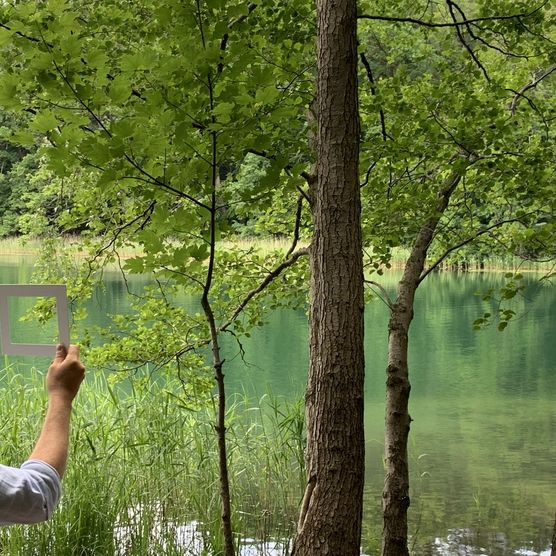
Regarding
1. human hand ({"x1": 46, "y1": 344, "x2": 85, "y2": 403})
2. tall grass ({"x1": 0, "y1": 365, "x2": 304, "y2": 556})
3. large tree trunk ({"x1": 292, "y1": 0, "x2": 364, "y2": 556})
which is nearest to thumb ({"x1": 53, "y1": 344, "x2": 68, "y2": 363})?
human hand ({"x1": 46, "y1": 344, "x2": 85, "y2": 403})

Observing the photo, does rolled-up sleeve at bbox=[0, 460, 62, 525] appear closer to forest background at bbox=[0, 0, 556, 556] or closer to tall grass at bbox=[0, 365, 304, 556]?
forest background at bbox=[0, 0, 556, 556]

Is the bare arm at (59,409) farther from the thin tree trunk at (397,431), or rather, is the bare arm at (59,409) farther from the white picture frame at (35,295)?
the thin tree trunk at (397,431)

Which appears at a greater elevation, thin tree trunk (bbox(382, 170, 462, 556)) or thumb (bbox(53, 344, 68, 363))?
thumb (bbox(53, 344, 68, 363))

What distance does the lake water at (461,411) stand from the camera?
555 cm

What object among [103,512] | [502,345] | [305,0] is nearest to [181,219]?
[305,0]

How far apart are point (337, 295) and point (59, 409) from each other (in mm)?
1268

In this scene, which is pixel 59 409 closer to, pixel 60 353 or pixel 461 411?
pixel 60 353

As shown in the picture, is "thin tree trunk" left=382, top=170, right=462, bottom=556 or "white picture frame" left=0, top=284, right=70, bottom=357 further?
"thin tree trunk" left=382, top=170, right=462, bottom=556

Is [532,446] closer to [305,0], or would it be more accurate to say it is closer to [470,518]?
[470,518]

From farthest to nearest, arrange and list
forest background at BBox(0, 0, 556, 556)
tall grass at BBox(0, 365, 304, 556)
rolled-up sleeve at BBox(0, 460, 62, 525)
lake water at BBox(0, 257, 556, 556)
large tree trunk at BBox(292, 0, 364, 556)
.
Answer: lake water at BBox(0, 257, 556, 556) < tall grass at BBox(0, 365, 304, 556) < large tree trunk at BBox(292, 0, 364, 556) < forest background at BBox(0, 0, 556, 556) < rolled-up sleeve at BBox(0, 460, 62, 525)

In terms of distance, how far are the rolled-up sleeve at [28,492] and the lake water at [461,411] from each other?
2760 mm

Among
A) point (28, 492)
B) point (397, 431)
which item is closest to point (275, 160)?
point (28, 492)

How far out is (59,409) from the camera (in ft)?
3.50

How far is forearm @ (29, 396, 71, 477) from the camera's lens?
1022 millimetres
